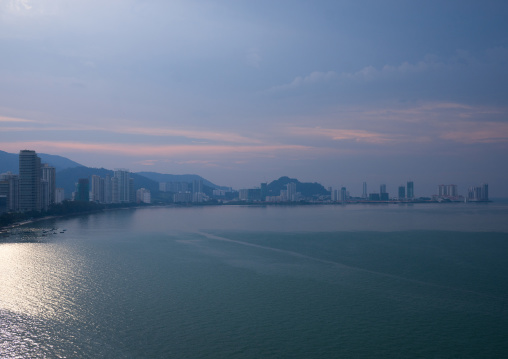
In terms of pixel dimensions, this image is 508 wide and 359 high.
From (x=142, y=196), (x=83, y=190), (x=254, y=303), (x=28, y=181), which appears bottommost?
(x=254, y=303)

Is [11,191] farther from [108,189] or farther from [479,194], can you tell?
[479,194]

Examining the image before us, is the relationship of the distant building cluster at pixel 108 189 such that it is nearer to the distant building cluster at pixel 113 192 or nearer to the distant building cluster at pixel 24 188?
the distant building cluster at pixel 113 192

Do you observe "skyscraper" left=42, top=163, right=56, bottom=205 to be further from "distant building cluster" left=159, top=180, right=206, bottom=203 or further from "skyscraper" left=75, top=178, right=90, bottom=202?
"distant building cluster" left=159, top=180, right=206, bottom=203

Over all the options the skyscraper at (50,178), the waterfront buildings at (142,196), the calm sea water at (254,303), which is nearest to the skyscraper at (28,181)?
the skyscraper at (50,178)

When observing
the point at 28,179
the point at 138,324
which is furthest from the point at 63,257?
the point at 28,179

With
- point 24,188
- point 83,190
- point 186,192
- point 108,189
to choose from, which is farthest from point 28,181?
point 186,192
